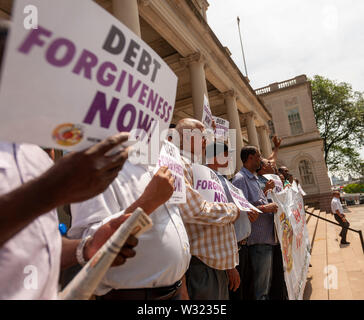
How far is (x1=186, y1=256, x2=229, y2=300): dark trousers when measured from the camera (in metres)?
2.19

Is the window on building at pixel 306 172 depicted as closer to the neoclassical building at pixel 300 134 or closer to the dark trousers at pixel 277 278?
the neoclassical building at pixel 300 134

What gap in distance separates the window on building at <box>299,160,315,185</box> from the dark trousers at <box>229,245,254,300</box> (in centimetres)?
2589

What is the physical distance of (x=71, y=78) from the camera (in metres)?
0.75

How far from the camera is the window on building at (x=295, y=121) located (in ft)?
91.2

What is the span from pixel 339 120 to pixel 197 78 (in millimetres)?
30683

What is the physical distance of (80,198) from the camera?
0.73 meters

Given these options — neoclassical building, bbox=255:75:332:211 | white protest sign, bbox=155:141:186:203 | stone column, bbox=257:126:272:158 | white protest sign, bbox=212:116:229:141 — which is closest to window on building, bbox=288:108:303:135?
neoclassical building, bbox=255:75:332:211

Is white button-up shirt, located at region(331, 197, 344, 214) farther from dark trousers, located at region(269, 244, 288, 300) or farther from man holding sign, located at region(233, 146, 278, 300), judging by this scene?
man holding sign, located at region(233, 146, 278, 300)

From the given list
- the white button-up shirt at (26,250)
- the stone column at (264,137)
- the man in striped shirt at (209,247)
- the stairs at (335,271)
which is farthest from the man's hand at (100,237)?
the stone column at (264,137)

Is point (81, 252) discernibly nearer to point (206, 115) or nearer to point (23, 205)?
point (23, 205)

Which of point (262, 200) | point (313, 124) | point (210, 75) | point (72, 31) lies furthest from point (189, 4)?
point (313, 124)

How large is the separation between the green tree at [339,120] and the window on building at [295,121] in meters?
7.15

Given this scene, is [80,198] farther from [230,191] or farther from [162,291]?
[230,191]

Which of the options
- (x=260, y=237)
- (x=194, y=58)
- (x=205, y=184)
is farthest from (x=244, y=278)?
(x=194, y=58)
